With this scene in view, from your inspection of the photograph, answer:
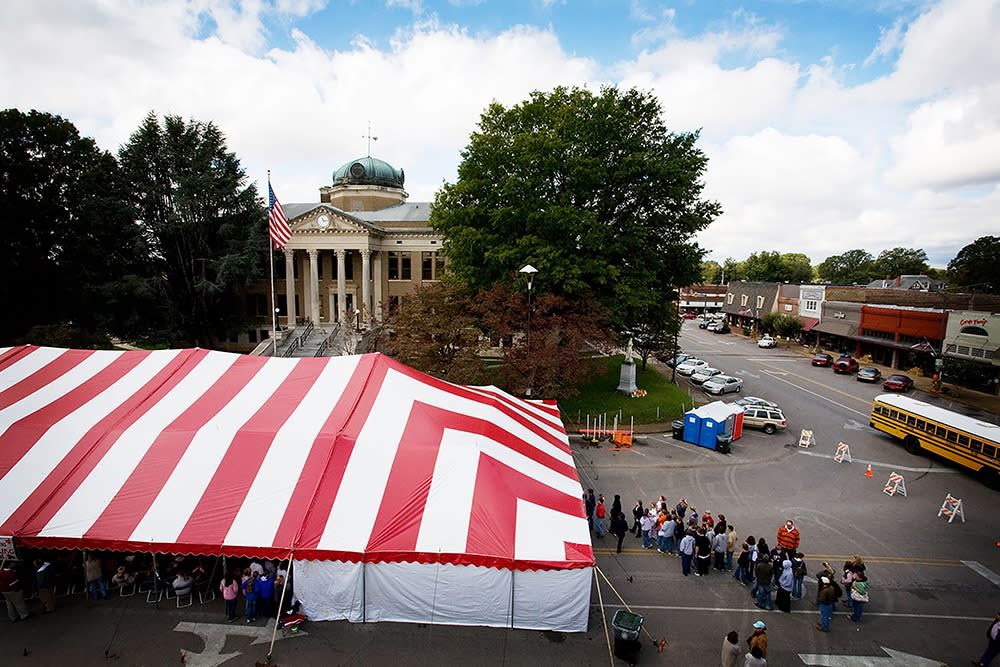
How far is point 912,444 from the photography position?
68.5 feet

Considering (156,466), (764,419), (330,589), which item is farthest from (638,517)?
(764,419)

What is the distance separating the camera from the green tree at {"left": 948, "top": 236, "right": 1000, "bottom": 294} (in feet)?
155

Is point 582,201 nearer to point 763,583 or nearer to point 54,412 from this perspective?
point 763,583

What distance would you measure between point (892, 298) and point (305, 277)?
48.5 m

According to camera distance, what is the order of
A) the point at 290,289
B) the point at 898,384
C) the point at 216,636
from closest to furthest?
the point at 216,636, the point at 898,384, the point at 290,289

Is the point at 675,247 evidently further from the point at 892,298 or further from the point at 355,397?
the point at 892,298

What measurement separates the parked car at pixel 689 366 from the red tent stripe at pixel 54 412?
30.8 meters

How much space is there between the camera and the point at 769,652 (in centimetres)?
947

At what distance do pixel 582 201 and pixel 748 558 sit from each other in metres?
18.4

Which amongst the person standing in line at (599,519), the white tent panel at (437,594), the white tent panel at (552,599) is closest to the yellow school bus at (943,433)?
the person standing in line at (599,519)

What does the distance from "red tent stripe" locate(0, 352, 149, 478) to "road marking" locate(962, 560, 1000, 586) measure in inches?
870

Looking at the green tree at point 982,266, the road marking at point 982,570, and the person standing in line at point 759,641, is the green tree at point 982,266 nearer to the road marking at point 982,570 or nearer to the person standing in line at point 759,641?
the road marking at point 982,570

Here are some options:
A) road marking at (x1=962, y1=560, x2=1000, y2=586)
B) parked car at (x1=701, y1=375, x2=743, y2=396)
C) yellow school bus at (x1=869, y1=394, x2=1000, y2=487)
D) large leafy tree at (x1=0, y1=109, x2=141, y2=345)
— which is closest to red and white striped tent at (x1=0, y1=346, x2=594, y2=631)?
road marking at (x1=962, y1=560, x2=1000, y2=586)

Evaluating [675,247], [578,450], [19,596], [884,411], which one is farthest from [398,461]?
[884,411]
